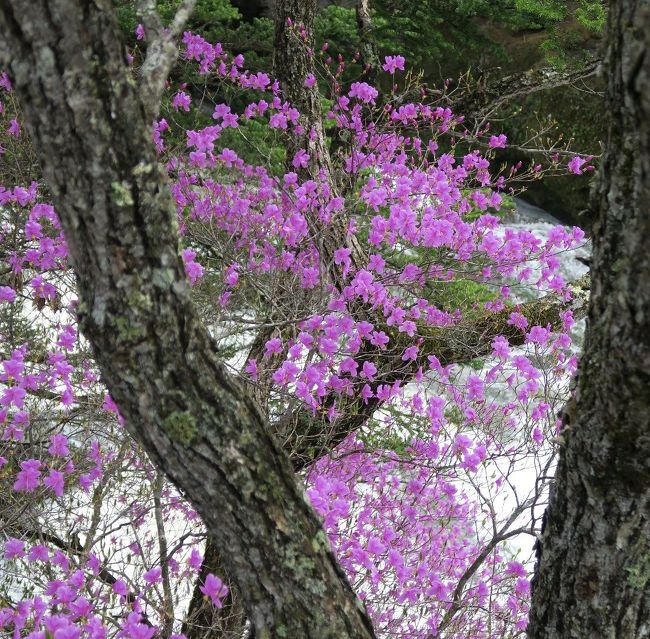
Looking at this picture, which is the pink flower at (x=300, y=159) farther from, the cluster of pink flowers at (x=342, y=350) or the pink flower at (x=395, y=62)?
the pink flower at (x=395, y=62)

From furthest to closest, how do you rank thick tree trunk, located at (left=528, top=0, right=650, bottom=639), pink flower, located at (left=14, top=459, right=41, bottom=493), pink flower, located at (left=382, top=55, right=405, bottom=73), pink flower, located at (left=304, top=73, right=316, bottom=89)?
1. pink flower, located at (left=382, top=55, right=405, bottom=73)
2. pink flower, located at (left=304, top=73, right=316, bottom=89)
3. pink flower, located at (left=14, top=459, right=41, bottom=493)
4. thick tree trunk, located at (left=528, top=0, right=650, bottom=639)

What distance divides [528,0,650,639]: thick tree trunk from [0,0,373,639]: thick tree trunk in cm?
51

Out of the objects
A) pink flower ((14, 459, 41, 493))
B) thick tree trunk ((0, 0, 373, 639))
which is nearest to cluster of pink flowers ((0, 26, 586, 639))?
pink flower ((14, 459, 41, 493))

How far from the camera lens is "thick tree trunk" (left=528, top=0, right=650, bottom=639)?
1.23m

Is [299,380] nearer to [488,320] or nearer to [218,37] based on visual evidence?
[488,320]

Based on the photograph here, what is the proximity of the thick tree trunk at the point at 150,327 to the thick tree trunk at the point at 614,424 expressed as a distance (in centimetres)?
51

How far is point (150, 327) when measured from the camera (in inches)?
56.2

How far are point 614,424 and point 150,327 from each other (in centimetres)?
95

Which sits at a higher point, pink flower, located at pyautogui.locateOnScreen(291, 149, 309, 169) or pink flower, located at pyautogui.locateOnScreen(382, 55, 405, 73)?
pink flower, located at pyautogui.locateOnScreen(382, 55, 405, 73)

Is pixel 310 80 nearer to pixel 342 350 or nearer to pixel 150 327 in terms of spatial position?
pixel 342 350

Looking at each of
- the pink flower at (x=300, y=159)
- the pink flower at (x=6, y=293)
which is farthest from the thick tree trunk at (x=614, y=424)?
the pink flower at (x=300, y=159)

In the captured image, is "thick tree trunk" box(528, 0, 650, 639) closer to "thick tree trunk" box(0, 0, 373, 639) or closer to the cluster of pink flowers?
"thick tree trunk" box(0, 0, 373, 639)

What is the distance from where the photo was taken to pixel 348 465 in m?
4.44

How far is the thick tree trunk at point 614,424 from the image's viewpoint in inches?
48.5
